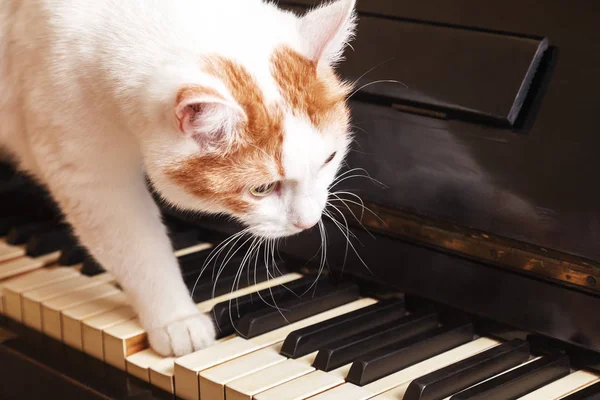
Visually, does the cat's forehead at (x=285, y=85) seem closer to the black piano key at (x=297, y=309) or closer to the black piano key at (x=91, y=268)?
the black piano key at (x=297, y=309)

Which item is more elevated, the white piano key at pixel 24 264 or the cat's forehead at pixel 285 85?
the cat's forehead at pixel 285 85

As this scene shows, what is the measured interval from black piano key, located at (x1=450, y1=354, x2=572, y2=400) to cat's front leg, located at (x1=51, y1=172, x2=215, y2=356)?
0.49 meters

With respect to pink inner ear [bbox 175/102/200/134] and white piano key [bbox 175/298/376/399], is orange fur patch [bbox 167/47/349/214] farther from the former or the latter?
white piano key [bbox 175/298/376/399]

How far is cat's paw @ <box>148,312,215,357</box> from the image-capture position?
127 centimetres

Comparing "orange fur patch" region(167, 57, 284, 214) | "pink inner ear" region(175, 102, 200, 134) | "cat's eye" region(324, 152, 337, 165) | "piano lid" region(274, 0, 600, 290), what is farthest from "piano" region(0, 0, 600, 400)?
"pink inner ear" region(175, 102, 200, 134)

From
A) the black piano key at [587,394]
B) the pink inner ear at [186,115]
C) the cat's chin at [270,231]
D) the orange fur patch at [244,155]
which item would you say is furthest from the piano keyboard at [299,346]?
the pink inner ear at [186,115]

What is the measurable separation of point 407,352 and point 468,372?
3.9 inches

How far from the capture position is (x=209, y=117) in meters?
1.12

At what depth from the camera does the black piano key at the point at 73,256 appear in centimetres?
161

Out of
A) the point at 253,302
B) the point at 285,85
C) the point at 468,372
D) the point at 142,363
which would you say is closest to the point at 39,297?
the point at 142,363

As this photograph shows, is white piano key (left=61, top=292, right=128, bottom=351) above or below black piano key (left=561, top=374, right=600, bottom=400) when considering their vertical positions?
above

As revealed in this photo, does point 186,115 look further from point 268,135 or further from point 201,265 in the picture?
point 201,265

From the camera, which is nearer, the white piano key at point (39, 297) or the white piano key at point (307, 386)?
the white piano key at point (307, 386)

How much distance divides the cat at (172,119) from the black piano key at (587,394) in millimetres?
462
